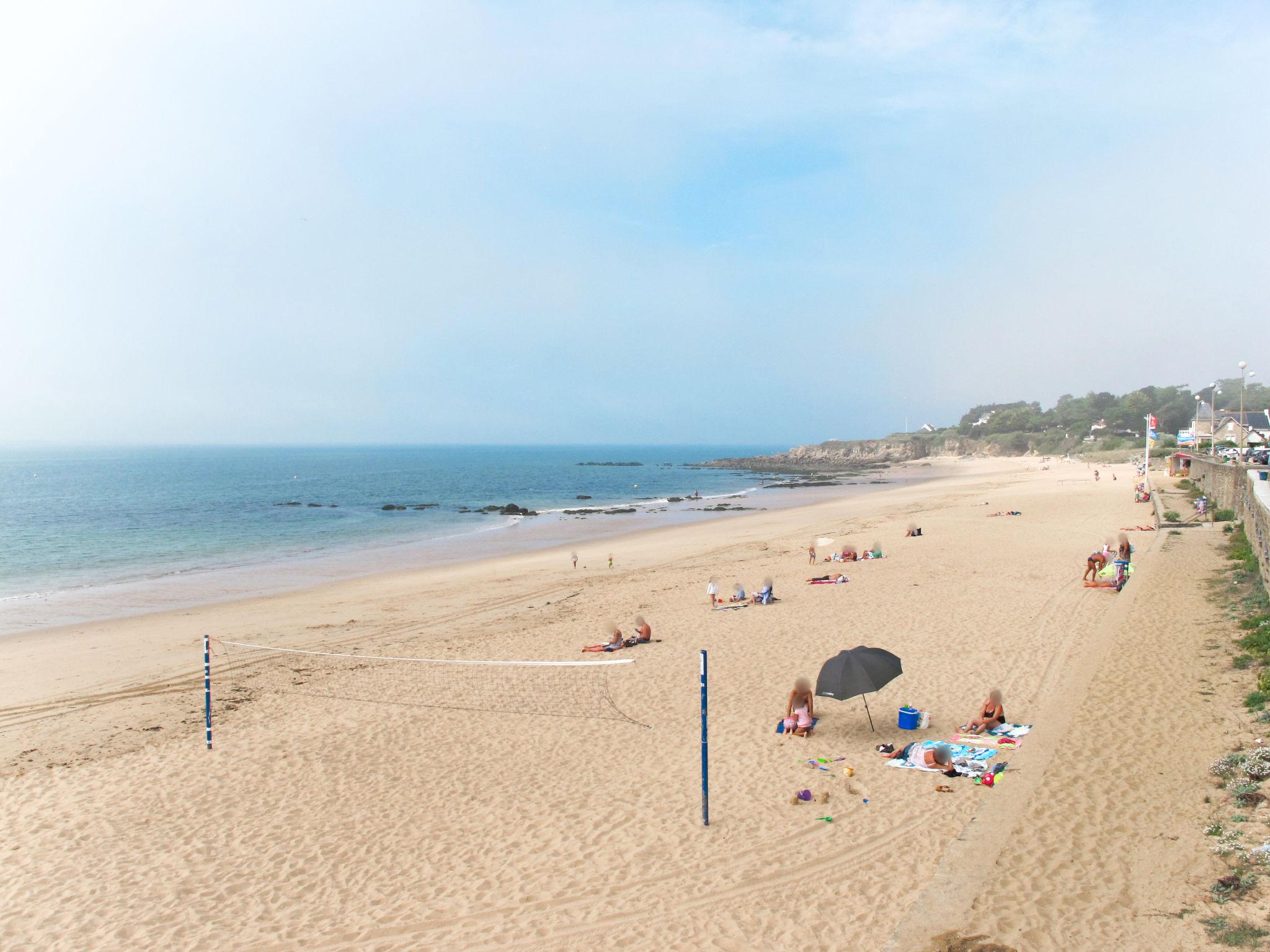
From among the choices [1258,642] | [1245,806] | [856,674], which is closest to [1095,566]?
[1258,642]

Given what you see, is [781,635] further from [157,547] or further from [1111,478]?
[1111,478]

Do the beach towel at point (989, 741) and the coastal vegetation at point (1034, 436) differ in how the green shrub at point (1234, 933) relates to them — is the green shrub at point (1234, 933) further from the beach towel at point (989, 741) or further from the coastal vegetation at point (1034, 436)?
the coastal vegetation at point (1034, 436)

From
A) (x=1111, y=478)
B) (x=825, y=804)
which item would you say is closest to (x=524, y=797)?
(x=825, y=804)

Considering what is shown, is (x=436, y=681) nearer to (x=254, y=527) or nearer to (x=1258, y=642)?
(x=1258, y=642)

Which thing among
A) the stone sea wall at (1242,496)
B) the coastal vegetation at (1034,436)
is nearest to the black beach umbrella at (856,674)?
the stone sea wall at (1242,496)

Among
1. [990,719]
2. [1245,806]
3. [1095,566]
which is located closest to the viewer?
[1245,806]

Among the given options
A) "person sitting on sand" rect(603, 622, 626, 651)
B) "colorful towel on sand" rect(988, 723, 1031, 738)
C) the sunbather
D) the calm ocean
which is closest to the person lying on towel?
"person sitting on sand" rect(603, 622, 626, 651)
